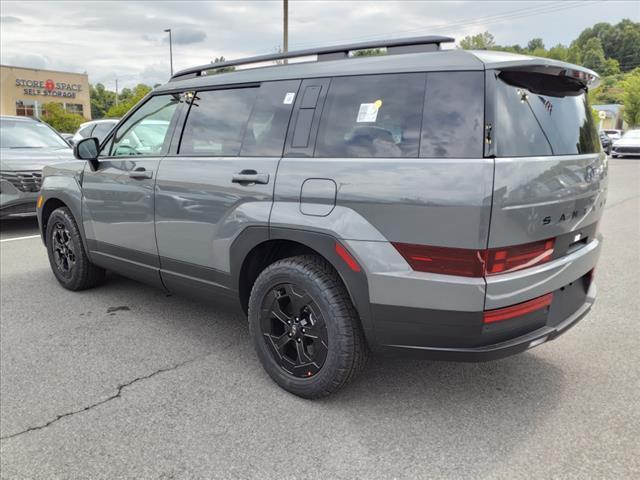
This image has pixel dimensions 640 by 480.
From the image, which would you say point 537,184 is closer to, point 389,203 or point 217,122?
point 389,203

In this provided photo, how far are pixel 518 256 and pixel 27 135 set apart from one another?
9099 millimetres

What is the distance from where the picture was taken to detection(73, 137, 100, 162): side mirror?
4.26m

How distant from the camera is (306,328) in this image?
2881 mm

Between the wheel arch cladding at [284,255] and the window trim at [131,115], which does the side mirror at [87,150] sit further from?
the wheel arch cladding at [284,255]

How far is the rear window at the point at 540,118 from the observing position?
2.37 meters

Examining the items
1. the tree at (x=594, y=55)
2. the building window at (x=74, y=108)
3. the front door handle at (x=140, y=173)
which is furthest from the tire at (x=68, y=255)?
the tree at (x=594, y=55)

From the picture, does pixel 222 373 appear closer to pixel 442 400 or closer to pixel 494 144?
pixel 442 400

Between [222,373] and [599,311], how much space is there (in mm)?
3111

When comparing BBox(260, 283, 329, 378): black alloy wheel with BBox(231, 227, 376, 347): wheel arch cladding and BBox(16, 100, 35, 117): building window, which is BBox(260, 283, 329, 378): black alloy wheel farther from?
BBox(16, 100, 35, 117): building window

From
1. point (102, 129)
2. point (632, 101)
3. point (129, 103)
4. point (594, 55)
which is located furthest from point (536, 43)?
point (102, 129)

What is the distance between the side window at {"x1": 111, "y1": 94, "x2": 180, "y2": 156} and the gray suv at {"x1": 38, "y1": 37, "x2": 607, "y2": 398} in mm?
310

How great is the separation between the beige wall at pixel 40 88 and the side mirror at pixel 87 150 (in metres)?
60.0

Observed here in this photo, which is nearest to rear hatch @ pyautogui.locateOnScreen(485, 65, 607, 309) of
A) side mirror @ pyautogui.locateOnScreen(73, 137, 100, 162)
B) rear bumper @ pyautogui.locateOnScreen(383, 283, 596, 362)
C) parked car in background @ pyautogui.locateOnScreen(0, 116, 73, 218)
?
rear bumper @ pyautogui.locateOnScreen(383, 283, 596, 362)

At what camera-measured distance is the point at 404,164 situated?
8.09ft
